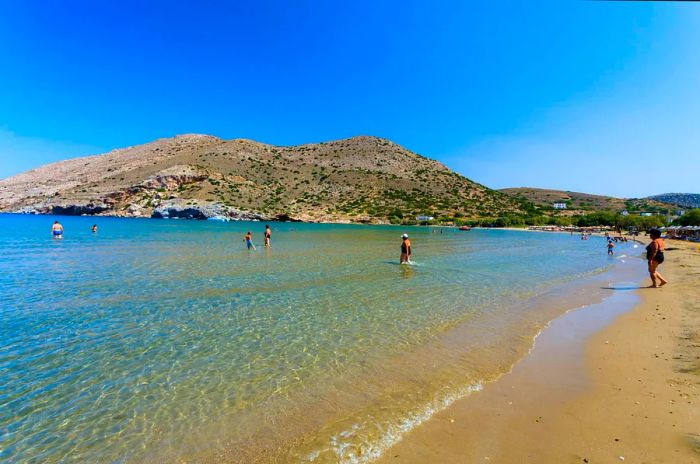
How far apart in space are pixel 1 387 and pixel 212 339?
3.47m

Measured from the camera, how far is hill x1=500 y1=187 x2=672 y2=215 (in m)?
150

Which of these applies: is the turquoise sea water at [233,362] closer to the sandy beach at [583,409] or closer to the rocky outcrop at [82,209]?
the sandy beach at [583,409]

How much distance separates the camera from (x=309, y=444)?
4.48m

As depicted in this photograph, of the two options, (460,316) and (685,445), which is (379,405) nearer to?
(685,445)

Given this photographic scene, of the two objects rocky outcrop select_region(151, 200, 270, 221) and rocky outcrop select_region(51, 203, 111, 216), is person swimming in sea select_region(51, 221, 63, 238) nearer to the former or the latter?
rocky outcrop select_region(151, 200, 270, 221)

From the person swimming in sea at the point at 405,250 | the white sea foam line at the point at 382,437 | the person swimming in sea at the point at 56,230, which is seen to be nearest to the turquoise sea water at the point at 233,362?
the white sea foam line at the point at 382,437

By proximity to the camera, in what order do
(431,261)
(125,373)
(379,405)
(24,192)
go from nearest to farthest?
(379,405), (125,373), (431,261), (24,192)

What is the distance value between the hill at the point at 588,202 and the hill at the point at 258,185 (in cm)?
5110

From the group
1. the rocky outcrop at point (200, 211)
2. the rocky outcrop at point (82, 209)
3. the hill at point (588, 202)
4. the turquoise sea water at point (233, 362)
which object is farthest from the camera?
the hill at point (588, 202)

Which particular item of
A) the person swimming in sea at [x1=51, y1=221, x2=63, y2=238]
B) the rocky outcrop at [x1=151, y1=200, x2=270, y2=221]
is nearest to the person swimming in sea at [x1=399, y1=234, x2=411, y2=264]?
the person swimming in sea at [x1=51, y1=221, x2=63, y2=238]

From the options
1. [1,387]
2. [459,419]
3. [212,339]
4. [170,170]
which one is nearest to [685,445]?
[459,419]

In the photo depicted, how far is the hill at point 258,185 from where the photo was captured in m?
96.8

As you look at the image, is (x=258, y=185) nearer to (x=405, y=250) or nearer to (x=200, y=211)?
(x=200, y=211)

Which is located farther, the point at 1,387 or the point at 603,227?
the point at 603,227
